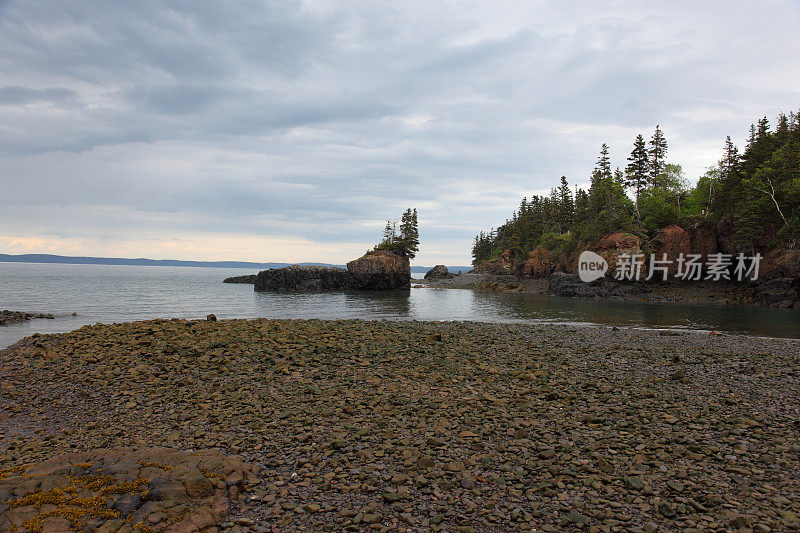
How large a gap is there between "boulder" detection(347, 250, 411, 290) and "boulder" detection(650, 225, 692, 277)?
49657mm

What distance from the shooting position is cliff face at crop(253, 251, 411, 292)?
301 ft

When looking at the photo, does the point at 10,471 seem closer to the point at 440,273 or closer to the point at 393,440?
the point at 393,440

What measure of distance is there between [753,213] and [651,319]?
30.7 metres

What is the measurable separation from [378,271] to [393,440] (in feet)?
272

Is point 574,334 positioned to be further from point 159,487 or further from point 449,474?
point 159,487

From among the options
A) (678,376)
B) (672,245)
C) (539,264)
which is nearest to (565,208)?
(539,264)

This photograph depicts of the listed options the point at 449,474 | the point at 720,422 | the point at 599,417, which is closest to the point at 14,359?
the point at 449,474

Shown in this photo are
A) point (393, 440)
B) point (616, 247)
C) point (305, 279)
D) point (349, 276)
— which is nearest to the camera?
point (393, 440)

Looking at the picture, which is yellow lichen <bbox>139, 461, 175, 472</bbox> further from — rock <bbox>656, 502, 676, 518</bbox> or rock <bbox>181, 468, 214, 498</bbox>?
rock <bbox>656, 502, 676, 518</bbox>

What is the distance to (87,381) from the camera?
14.0 metres

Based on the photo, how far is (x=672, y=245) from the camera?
64.2m

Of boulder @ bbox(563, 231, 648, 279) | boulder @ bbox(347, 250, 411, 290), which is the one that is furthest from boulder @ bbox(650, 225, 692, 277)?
boulder @ bbox(347, 250, 411, 290)

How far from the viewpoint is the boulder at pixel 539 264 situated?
99.9 meters

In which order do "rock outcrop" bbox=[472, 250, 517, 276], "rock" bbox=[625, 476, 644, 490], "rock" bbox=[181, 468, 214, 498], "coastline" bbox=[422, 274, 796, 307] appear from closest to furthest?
"rock" bbox=[181, 468, 214, 498] < "rock" bbox=[625, 476, 644, 490] < "coastline" bbox=[422, 274, 796, 307] < "rock outcrop" bbox=[472, 250, 517, 276]
